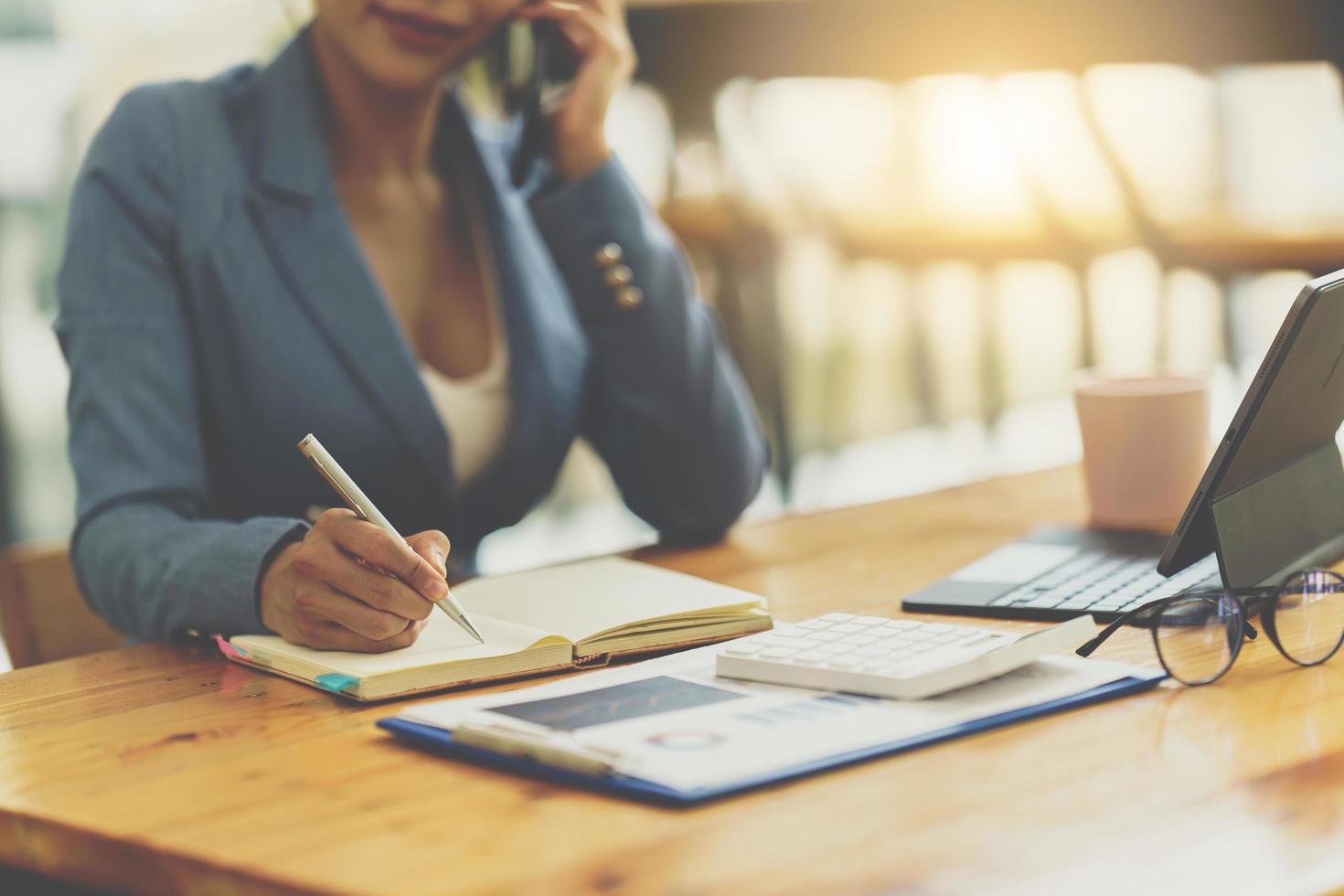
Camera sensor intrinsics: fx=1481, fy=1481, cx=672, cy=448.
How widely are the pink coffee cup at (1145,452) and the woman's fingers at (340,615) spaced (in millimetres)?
684

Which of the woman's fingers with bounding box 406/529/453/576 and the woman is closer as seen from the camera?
the woman's fingers with bounding box 406/529/453/576

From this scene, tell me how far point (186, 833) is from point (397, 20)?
959mm

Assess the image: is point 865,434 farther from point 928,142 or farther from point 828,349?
point 928,142

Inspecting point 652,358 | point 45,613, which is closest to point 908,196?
point 652,358

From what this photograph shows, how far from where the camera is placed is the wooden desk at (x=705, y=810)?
0.60 meters

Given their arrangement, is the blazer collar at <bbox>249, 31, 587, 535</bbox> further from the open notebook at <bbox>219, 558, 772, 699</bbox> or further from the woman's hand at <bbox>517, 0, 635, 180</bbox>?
the open notebook at <bbox>219, 558, 772, 699</bbox>

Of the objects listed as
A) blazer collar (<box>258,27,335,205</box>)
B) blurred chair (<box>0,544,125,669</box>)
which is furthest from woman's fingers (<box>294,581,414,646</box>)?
blazer collar (<box>258,27,335,205</box>)

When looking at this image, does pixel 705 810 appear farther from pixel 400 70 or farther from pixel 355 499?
pixel 400 70

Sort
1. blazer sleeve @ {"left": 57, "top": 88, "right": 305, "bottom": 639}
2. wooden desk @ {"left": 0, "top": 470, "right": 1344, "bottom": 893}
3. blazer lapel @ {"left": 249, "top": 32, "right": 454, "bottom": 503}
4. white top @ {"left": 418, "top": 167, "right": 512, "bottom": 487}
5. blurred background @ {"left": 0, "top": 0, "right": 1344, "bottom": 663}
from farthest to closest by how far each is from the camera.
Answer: blurred background @ {"left": 0, "top": 0, "right": 1344, "bottom": 663}
white top @ {"left": 418, "top": 167, "right": 512, "bottom": 487}
blazer lapel @ {"left": 249, "top": 32, "right": 454, "bottom": 503}
blazer sleeve @ {"left": 57, "top": 88, "right": 305, "bottom": 639}
wooden desk @ {"left": 0, "top": 470, "right": 1344, "bottom": 893}

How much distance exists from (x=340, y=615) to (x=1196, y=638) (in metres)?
0.52

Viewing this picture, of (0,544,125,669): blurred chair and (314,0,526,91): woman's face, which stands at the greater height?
(314,0,526,91): woman's face

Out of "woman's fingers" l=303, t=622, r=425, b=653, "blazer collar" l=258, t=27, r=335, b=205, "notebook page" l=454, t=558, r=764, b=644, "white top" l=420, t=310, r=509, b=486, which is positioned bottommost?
"notebook page" l=454, t=558, r=764, b=644

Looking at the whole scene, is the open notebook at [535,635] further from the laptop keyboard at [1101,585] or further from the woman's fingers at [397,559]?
the laptop keyboard at [1101,585]

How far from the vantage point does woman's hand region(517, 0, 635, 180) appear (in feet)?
5.00
